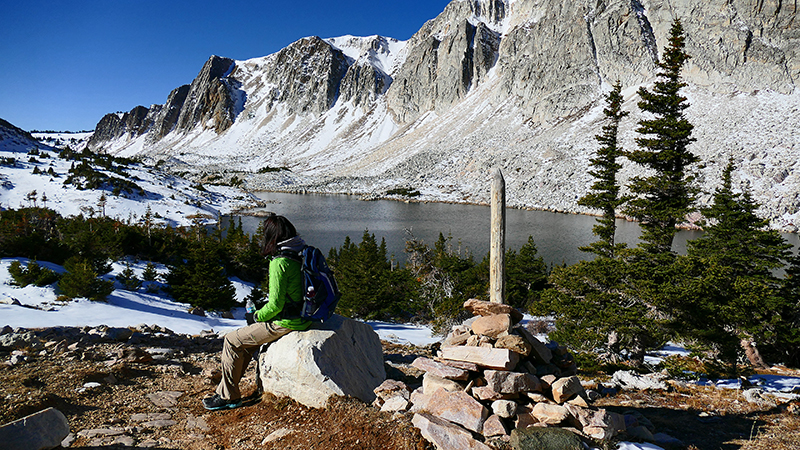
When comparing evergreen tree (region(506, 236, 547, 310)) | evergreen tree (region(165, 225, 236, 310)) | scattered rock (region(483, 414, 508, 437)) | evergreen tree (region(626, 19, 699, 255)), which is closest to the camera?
scattered rock (region(483, 414, 508, 437))

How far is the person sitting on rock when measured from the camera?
4438 millimetres

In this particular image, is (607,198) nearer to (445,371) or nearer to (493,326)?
(493,326)

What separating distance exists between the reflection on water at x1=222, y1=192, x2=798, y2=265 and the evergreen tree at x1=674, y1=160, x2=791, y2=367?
13.5 m

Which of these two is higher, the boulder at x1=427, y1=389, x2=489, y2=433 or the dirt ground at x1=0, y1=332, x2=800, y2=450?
the boulder at x1=427, y1=389, x2=489, y2=433

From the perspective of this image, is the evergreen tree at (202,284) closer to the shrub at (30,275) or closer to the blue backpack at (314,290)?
the shrub at (30,275)

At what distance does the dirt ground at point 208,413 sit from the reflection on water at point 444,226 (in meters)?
21.2

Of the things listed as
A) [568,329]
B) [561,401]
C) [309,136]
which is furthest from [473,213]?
[309,136]

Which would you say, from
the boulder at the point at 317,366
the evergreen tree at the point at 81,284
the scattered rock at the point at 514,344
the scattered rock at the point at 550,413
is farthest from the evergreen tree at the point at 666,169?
the evergreen tree at the point at 81,284

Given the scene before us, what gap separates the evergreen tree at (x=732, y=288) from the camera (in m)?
9.91

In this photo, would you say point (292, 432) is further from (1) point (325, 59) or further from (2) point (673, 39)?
(1) point (325, 59)

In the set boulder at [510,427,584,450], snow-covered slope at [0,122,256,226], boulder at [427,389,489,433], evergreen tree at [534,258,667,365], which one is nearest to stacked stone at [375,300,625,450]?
boulder at [427,389,489,433]

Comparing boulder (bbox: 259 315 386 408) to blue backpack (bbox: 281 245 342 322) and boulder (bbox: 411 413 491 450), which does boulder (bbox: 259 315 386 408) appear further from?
boulder (bbox: 411 413 491 450)

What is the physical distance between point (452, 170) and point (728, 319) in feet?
257

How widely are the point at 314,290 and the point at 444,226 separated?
43.7 meters
